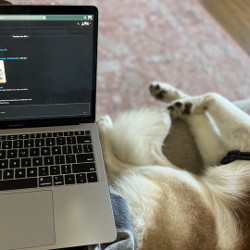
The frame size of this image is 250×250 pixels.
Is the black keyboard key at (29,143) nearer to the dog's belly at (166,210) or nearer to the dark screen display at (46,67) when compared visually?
the dark screen display at (46,67)

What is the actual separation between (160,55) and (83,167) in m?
1.45

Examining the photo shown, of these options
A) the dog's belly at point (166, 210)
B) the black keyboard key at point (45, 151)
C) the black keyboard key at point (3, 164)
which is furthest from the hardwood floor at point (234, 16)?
the black keyboard key at point (3, 164)

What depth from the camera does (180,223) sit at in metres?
1.04

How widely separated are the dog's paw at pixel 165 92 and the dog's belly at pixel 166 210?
1.51 feet

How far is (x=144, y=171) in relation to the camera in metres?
1.19

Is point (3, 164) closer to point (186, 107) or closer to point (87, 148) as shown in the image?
point (87, 148)

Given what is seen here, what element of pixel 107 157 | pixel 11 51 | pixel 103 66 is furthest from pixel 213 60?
pixel 11 51

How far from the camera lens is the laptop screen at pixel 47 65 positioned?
86 centimetres

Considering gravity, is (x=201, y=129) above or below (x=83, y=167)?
below

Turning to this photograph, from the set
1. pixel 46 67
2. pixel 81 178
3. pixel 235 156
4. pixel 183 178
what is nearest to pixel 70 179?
pixel 81 178

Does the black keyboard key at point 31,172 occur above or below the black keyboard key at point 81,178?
above

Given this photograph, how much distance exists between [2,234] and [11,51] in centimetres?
48

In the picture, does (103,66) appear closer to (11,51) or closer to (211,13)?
(211,13)

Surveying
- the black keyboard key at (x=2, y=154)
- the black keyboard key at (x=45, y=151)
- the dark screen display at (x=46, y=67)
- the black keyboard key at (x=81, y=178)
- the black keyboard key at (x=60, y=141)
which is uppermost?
the dark screen display at (x=46, y=67)
